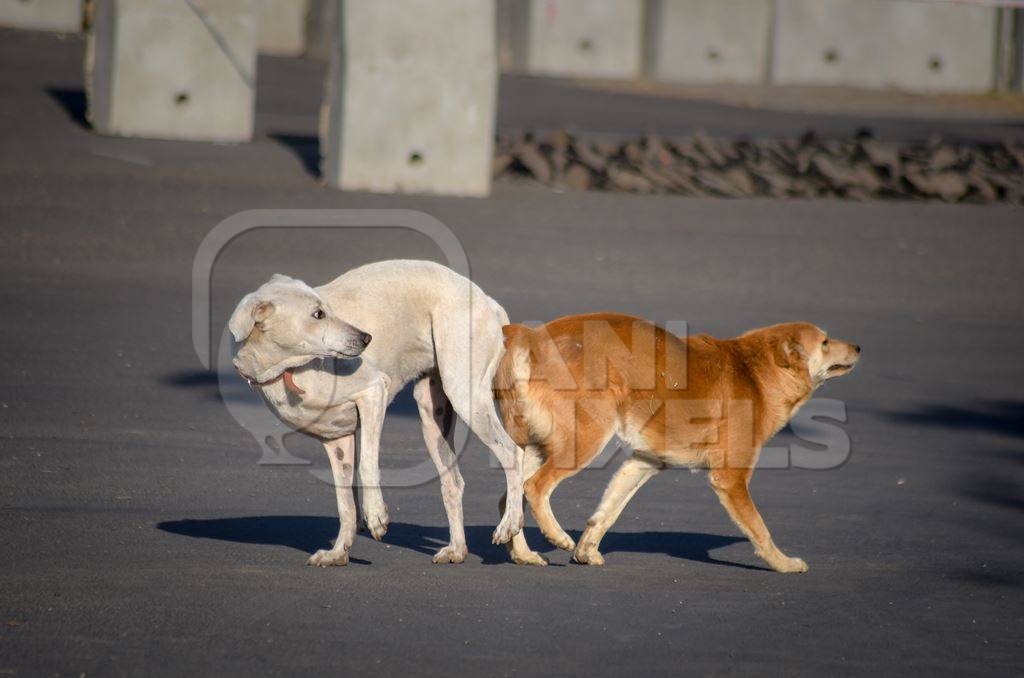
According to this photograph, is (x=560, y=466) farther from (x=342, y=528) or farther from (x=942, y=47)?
(x=942, y=47)

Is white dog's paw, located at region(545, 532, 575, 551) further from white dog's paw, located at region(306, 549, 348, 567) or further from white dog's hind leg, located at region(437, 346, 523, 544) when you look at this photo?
white dog's paw, located at region(306, 549, 348, 567)

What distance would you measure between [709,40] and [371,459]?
3245cm

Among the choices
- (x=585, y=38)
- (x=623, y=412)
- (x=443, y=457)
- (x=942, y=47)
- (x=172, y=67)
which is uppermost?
(x=942, y=47)

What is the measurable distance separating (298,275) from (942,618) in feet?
36.1

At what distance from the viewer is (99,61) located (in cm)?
2106

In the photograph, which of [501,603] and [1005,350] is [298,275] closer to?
[1005,350]

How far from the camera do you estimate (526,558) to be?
8.58 metres

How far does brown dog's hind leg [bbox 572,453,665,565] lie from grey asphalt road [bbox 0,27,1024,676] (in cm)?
19

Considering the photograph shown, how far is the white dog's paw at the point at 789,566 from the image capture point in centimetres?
862

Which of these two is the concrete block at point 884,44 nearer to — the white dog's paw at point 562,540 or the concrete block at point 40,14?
the concrete block at point 40,14

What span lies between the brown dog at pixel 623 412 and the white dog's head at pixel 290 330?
3.84 feet

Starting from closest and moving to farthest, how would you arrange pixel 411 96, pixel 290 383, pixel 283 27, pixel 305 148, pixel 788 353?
pixel 290 383 < pixel 788 353 < pixel 411 96 < pixel 305 148 < pixel 283 27

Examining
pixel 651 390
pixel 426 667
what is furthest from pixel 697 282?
pixel 426 667

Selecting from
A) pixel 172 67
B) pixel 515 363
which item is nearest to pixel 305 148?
pixel 172 67
